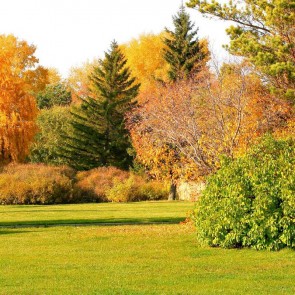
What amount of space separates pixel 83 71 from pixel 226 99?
61.4 metres

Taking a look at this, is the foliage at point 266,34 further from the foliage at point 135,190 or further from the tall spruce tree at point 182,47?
the tall spruce tree at point 182,47

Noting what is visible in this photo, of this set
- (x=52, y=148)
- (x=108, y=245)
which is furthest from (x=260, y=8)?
(x=52, y=148)

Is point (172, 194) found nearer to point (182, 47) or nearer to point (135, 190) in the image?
point (135, 190)

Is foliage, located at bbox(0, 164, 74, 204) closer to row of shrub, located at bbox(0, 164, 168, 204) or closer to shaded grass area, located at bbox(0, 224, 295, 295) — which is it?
row of shrub, located at bbox(0, 164, 168, 204)

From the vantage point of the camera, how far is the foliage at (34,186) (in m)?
41.3

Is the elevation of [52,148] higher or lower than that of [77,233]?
higher

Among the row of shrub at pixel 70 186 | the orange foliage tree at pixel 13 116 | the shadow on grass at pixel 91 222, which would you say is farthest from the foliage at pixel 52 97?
the shadow on grass at pixel 91 222

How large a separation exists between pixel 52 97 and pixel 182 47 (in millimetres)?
23609

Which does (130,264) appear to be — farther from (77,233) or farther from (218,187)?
(77,233)

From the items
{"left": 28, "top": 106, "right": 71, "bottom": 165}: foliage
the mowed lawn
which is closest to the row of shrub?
{"left": 28, "top": 106, "right": 71, "bottom": 165}: foliage

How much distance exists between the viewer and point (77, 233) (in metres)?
19.8

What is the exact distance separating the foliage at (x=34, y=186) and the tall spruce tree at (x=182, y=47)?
1200cm

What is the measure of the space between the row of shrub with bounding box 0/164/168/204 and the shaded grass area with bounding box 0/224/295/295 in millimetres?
23461

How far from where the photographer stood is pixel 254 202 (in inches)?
586
